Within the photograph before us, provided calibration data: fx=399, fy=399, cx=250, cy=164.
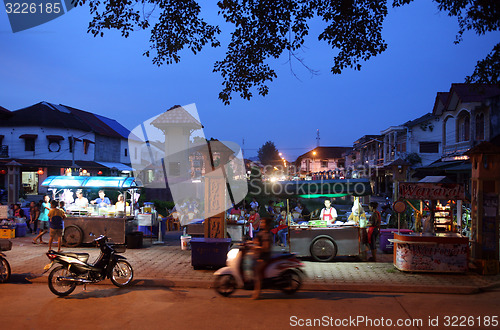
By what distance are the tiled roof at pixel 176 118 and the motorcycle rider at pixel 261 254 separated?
94.1 ft

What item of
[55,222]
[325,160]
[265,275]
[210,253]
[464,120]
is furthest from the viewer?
[325,160]

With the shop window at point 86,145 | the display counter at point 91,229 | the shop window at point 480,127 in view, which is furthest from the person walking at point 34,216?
the shop window at point 86,145

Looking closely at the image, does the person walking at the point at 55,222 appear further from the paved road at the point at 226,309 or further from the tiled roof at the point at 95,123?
the tiled roof at the point at 95,123

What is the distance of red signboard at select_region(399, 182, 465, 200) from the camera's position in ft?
34.9

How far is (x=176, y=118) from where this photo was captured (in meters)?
35.6

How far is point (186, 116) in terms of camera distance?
35969 mm

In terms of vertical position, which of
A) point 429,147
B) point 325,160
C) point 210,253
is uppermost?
point 325,160

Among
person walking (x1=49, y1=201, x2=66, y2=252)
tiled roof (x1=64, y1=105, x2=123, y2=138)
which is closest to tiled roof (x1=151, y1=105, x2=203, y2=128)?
tiled roof (x1=64, y1=105, x2=123, y2=138)

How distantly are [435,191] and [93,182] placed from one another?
11747 mm

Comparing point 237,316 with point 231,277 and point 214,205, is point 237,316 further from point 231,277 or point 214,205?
point 214,205

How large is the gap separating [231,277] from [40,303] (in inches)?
141

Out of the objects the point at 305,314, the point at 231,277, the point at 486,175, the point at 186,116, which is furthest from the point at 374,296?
the point at 186,116

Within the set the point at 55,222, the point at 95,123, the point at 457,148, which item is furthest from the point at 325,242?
the point at 95,123

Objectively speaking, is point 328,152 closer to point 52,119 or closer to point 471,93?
point 52,119
